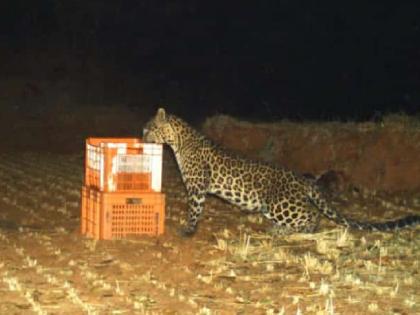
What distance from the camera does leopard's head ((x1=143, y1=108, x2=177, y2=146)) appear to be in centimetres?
1175

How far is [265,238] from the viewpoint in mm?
11117

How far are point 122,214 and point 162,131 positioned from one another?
4.47ft

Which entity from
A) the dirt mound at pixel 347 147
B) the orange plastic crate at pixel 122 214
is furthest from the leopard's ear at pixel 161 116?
the dirt mound at pixel 347 147

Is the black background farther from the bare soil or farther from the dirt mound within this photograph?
the bare soil

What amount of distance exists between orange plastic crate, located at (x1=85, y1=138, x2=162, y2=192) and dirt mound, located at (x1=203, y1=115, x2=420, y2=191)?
6266 millimetres

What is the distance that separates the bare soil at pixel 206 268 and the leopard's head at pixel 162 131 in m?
1.06

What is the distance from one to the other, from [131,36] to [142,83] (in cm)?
469

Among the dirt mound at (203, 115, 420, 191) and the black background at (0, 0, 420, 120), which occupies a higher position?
the black background at (0, 0, 420, 120)

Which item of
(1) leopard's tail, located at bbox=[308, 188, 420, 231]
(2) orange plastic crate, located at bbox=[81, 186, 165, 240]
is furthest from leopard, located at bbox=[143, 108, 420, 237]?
(2) orange plastic crate, located at bbox=[81, 186, 165, 240]

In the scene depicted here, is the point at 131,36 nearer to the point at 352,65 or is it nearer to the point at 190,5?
the point at 190,5

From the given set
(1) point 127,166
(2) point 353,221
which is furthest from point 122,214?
(2) point 353,221

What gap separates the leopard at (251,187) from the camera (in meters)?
11.1

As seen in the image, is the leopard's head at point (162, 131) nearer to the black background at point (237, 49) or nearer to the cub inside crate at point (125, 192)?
the cub inside crate at point (125, 192)

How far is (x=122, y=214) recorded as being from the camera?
10883 millimetres
